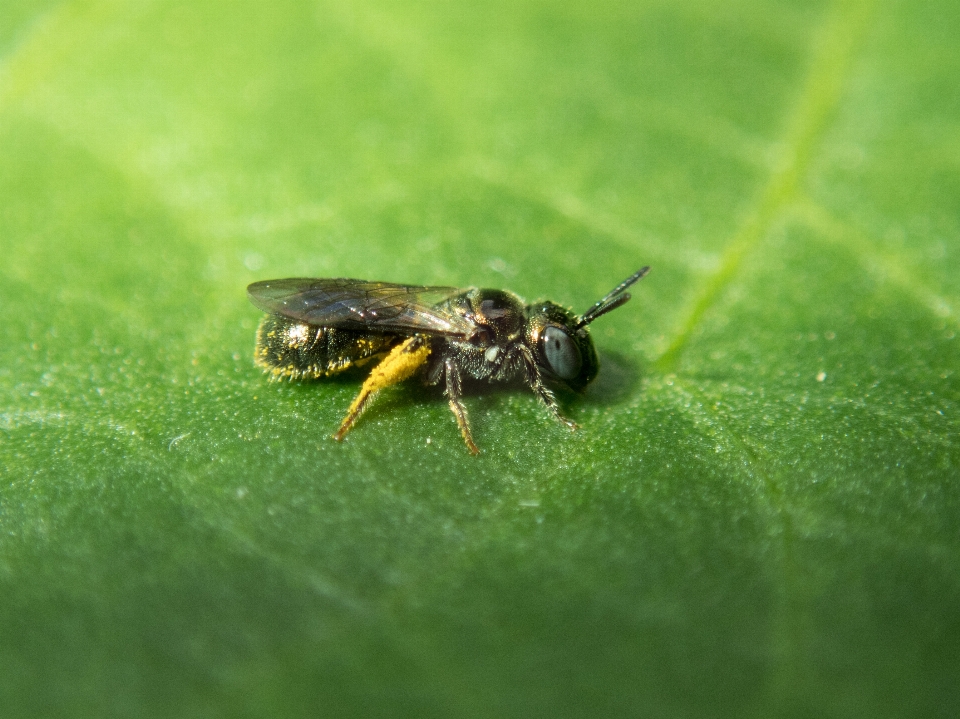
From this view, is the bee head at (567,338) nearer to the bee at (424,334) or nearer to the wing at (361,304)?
the bee at (424,334)

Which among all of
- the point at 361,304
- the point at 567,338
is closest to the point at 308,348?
the point at 361,304

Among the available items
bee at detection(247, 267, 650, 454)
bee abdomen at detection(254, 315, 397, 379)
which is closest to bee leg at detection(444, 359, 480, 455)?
bee at detection(247, 267, 650, 454)

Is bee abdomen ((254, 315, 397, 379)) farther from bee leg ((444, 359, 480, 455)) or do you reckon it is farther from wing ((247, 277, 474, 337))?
bee leg ((444, 359, 480, 455))

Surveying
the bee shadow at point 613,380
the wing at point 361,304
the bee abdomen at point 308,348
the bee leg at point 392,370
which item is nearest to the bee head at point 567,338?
the bee shadow at point 613,380

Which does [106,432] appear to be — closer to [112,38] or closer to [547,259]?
[547,259]

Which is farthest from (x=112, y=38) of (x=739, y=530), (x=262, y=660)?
(x=739, y=530)

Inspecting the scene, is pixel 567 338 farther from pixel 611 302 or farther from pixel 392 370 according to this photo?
pixel 392 370

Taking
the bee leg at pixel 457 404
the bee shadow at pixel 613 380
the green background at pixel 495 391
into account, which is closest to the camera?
the green background at pixel 495 391
